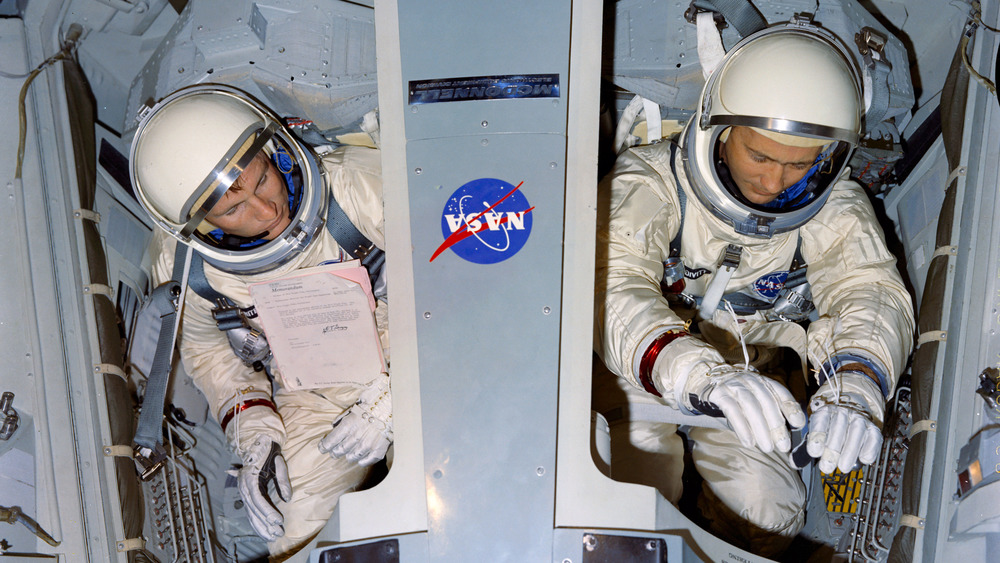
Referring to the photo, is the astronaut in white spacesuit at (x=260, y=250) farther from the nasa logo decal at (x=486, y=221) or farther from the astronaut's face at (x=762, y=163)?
the astronaut's face at (x=762, y=163)

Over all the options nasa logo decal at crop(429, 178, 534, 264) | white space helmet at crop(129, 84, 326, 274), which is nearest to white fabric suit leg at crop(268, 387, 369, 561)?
white space helmet at crop(129, 84, 326, 274)

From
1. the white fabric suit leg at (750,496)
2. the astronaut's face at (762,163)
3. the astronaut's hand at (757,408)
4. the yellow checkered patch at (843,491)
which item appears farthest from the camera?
the yellow checkered patch at (843,491)

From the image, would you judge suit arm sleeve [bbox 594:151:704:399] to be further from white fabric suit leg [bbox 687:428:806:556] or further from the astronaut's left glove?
white fabric suit leg [bbox 687:428:806:556]

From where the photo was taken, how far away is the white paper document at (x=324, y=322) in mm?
2555

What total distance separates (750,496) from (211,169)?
1623mm

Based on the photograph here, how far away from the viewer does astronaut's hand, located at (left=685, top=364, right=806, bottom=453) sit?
175 cm

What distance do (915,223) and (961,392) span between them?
2.73ft

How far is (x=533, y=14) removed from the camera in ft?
6.88

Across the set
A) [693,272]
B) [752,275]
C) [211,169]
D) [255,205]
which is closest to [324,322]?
[255,205]

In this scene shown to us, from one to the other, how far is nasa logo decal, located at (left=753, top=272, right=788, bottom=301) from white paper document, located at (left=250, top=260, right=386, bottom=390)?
42.6 inches

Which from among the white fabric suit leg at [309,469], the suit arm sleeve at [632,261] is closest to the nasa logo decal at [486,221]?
the suit arm sleeve at [632,261]

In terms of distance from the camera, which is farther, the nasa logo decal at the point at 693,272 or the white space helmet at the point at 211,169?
the nasa logo decal at the point at 693,272

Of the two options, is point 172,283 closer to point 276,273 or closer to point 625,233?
point 276,273

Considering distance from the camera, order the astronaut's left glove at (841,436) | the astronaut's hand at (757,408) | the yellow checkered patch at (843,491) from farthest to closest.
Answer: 1. the yellow checkered patch at (843,491)
2. the astronaut's left glove at (841,436)
3. the astronaut's hand at (757,408)
